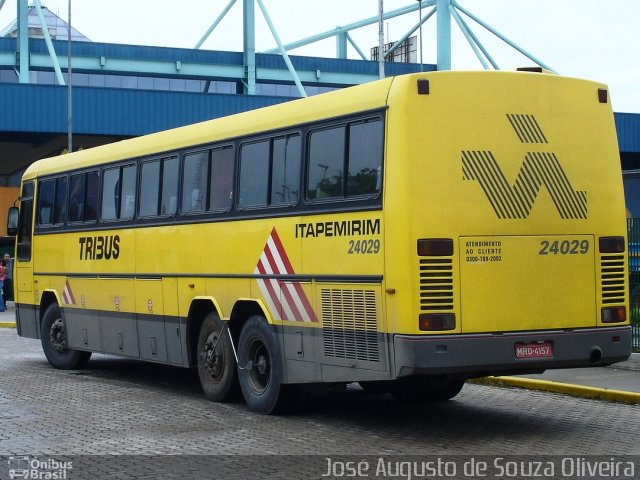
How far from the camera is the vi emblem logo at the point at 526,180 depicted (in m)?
10.8

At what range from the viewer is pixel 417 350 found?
10.3 meters

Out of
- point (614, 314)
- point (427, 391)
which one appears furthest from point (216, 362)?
point (614, 314)

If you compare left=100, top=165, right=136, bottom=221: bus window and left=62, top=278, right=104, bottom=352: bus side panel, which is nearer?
left=100, top=165, right=136, bottom=221: bus window

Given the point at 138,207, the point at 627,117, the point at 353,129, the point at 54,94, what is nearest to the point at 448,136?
the point at 353,129

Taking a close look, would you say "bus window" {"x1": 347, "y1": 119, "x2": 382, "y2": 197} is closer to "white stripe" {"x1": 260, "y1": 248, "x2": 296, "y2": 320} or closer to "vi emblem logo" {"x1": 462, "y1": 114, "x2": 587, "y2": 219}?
"vi emblem logo" {"x1": 462, "y1": 114, "x2": 587, "y2": 219}

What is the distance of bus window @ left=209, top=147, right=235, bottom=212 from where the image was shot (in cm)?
1350

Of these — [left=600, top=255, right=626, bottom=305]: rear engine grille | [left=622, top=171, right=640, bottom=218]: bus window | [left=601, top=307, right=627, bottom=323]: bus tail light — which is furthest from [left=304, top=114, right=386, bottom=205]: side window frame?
[left=622, top=171, right=640, bottom=218]: bus window

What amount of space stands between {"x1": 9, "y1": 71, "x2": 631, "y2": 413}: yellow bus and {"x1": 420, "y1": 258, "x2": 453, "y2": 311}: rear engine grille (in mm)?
15

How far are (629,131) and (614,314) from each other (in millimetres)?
49787

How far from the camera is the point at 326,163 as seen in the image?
11758 millimetres

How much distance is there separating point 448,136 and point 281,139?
246 centimetres

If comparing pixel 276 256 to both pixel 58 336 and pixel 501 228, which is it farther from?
pixel 58 336

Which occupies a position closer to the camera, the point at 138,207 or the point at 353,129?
the point at 353,129

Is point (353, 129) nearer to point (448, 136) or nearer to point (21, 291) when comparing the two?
point (448, 136)
